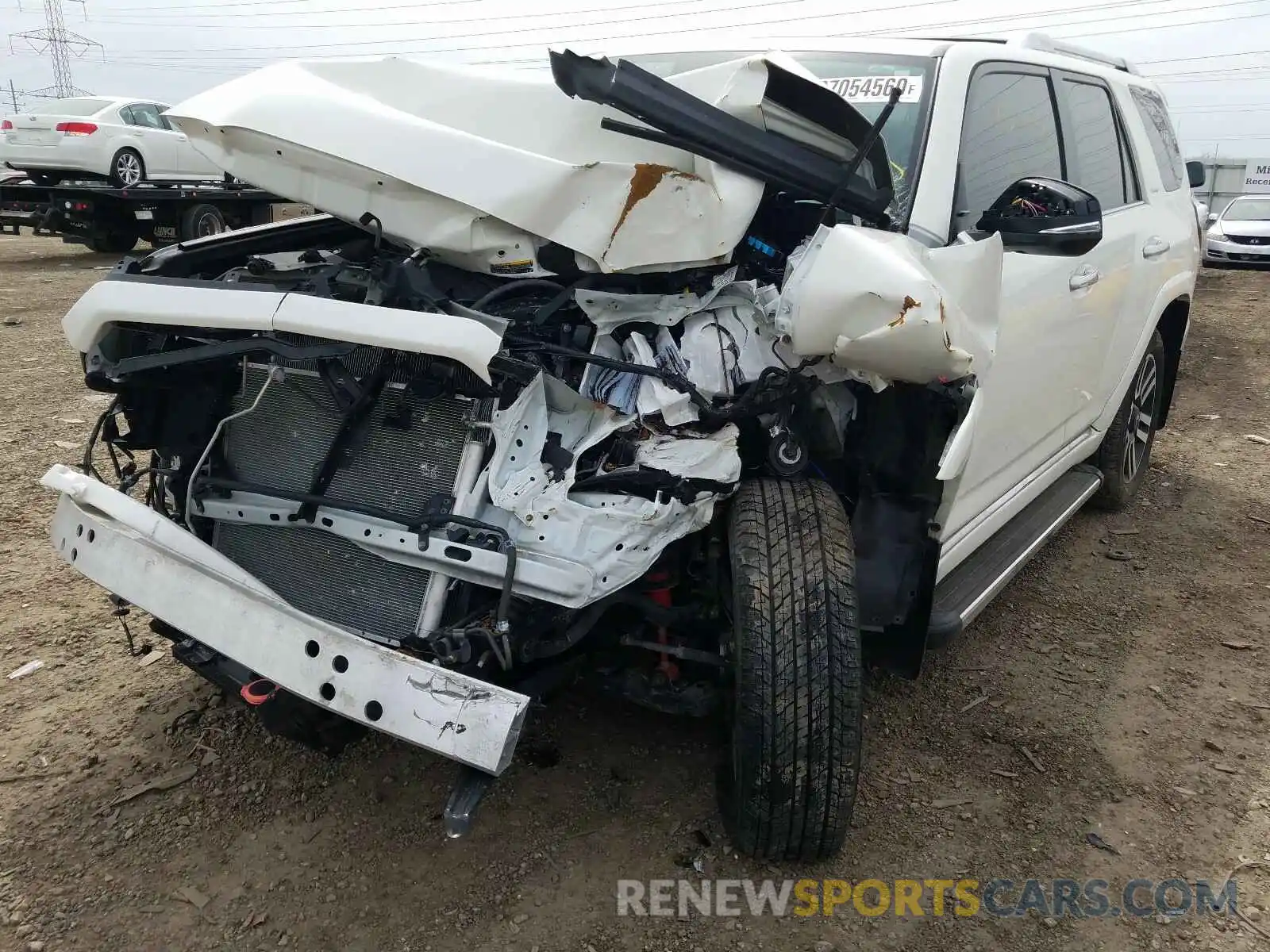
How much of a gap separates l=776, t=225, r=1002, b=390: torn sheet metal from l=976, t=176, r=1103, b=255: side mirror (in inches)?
15.5

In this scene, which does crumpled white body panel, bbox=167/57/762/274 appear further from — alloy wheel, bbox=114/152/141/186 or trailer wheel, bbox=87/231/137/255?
alloy wheel, bbox=114/152/141/186

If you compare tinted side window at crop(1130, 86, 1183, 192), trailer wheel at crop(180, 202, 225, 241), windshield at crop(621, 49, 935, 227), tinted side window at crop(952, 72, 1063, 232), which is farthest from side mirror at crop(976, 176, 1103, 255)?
trailer wheel at crop(180, 202, 225, 241)

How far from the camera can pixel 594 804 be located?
266 cm

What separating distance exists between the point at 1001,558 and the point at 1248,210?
16.7 metres

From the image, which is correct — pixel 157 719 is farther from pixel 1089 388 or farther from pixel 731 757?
pixel 1089 388

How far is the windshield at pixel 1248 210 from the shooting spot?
53.2 feet

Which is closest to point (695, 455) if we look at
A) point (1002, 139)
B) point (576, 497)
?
point (576, 497)

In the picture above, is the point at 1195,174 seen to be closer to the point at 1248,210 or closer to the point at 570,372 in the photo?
the point at 570,372

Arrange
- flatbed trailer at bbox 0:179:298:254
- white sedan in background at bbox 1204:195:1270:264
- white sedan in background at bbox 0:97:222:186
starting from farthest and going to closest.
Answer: white sedan in background at bbox 1204:195:1270:264
white sedan in background at bbox 0:97:222:186
flatbed trailer at bbox 0:179:298:254

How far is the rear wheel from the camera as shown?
14.0m

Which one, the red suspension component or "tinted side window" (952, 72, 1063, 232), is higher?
"tinted side window" (952, 72, 1063, 232)

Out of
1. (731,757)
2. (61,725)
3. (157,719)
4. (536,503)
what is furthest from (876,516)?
(61,725)

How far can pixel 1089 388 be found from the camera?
3863 millimetres

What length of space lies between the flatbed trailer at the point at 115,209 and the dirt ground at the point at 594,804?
10.5 metres
